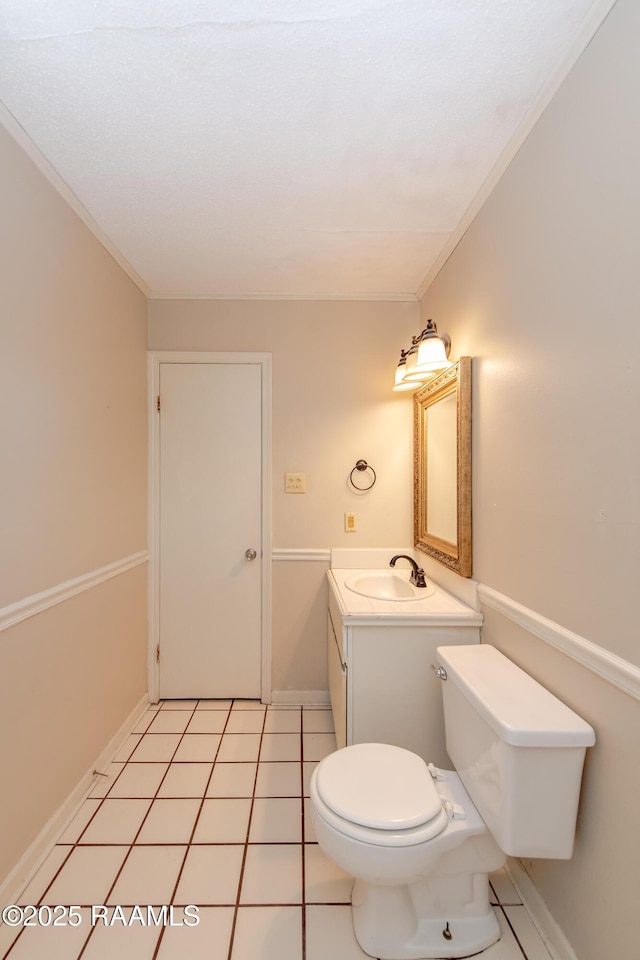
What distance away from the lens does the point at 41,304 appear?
1456 mm

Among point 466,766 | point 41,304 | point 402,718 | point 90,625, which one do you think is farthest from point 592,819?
point 41,304

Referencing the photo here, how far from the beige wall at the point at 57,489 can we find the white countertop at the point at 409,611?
1.05 metres

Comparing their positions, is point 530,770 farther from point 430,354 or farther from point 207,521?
point 207,521

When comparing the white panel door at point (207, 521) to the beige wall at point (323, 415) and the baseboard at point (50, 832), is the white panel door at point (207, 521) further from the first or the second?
the baseboard at point (50, 832)

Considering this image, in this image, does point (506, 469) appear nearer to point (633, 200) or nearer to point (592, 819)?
point (633, 200)

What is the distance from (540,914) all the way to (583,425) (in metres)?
1.37

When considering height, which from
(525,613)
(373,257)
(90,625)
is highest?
(373,257)

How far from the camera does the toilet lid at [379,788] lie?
108cm

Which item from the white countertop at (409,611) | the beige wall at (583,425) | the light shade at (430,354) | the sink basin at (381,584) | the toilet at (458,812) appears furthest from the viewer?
the sink basin at (381,584)

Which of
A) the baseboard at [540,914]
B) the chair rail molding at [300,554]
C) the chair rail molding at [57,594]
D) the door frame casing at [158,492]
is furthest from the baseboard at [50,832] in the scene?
the baseboard at [540,914]

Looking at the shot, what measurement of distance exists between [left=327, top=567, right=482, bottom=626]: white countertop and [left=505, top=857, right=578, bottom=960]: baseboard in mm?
740

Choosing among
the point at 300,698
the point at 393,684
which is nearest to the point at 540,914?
the point at 393,684

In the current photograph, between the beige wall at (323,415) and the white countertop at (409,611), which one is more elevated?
the beige wall at (323,415)

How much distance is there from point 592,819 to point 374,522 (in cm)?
158
